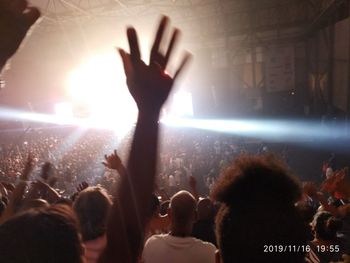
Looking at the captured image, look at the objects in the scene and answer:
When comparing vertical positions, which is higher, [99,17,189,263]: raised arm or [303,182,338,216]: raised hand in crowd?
[99,17,189,263]: raised arm

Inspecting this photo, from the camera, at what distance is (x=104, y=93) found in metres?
21.6

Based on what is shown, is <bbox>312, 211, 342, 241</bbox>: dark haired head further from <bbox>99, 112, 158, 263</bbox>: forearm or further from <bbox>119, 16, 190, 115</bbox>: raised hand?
<bbox>119, 16, 190, 115</bbox>: raised hand

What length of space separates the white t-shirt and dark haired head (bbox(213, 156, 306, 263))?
1067 mm

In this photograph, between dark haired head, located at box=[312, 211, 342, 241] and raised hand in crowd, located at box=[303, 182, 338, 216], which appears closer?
dark haired head, located at box=[312, 211, 342, 241]

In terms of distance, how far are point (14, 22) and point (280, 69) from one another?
19.5 m

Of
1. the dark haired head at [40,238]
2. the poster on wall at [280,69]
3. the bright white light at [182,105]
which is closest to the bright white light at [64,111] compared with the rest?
the bright white light at [182,105]

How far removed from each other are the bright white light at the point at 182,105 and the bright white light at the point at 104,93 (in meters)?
2.46

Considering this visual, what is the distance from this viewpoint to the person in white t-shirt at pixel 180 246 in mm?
2363

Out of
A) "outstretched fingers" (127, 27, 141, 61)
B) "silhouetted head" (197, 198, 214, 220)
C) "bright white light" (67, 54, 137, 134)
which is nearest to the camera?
"outstretched fingers" (127, 27, 141, 61)

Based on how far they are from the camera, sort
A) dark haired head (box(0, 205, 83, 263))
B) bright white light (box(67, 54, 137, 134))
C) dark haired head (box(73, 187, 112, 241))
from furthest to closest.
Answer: bright white light (box(67, 54, 137, 134)), dark haired head (box(73, 187, 112, 241)), dark haired head (box(0, 205, 83, 263))

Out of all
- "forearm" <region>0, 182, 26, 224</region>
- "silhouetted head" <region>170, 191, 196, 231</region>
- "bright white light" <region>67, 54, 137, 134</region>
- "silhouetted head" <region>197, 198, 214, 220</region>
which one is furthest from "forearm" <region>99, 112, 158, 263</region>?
"bright white light" <region>67, 54, 137, 134</region>

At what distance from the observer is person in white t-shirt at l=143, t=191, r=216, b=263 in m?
2.36

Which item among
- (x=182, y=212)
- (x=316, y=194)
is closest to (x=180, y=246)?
(x=182, y=212)
